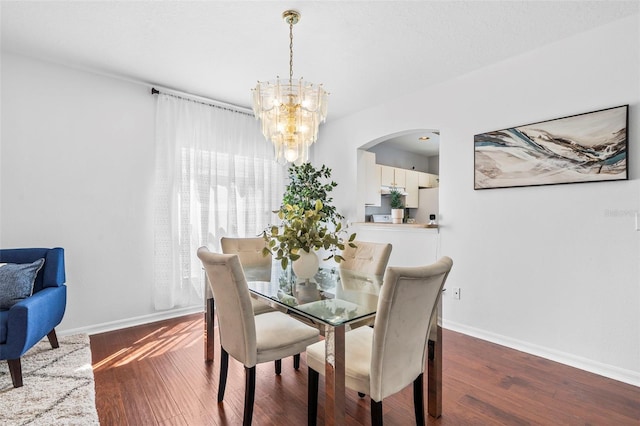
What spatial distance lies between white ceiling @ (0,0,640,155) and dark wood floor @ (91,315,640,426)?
255 centimetres

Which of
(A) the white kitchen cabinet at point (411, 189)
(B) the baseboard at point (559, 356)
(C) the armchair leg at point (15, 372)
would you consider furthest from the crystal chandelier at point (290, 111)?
(A) the white kitchen cabinet at point (411, 189)

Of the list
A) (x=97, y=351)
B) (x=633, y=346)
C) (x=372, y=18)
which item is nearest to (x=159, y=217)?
(x=97, y=351)

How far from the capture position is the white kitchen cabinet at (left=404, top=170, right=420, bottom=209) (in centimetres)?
556

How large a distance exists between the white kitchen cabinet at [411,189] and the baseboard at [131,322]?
12.6 ft

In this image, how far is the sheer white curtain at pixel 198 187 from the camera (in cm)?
346

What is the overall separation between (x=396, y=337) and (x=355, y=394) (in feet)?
3.01

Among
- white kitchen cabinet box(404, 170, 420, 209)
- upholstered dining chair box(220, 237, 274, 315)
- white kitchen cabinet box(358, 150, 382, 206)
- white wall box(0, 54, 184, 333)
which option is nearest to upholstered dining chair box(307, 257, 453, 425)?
upholstered dining chair box(220, 237, 274, 315)

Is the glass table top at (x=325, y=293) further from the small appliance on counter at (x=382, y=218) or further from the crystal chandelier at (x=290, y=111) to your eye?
the small appliance on counter at (x=382, y=218)

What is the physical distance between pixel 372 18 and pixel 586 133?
1821 millimetres

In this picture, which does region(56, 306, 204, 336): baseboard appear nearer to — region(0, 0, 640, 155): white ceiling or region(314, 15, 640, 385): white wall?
region(0, 0, 640, 155): white ceiling

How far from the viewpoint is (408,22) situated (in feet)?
7.50

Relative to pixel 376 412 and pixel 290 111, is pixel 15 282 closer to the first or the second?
pixel 290 111

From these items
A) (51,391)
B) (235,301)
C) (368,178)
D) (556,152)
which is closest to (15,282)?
(51,391)

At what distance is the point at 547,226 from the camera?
8.53 ft
